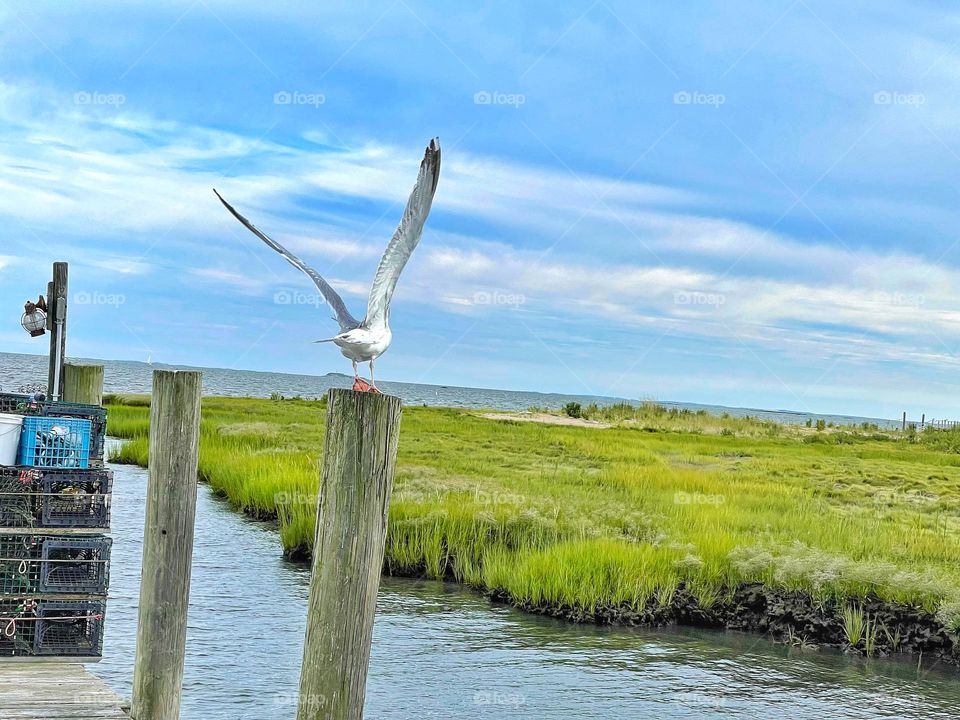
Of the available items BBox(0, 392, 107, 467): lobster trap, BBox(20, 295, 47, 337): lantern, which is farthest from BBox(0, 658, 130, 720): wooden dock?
BBox(20, 295, 47, 337): lantern

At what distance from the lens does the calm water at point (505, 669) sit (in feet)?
39.8

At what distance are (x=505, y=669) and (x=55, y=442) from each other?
6521 mm

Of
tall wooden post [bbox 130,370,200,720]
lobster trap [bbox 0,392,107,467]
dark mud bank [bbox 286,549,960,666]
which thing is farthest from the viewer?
dark mud bank [bbox 286,549,960,666]

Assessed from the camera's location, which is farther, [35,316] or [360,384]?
[35,316]

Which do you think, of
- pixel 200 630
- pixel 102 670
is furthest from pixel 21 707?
pixel 200 630

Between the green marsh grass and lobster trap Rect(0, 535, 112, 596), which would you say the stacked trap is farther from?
the green marsh grass

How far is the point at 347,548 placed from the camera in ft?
17.5

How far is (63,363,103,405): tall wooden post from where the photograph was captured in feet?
41.3

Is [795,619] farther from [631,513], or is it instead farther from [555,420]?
[555,420]

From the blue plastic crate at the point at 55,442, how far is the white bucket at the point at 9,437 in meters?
0.05

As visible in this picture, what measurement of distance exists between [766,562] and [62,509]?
10887 millimetres

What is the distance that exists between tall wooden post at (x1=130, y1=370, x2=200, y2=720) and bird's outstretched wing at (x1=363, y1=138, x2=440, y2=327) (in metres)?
3.31

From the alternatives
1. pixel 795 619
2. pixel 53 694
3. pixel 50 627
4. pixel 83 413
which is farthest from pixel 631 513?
pixel 53 694

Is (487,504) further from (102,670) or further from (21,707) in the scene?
(21,707)
